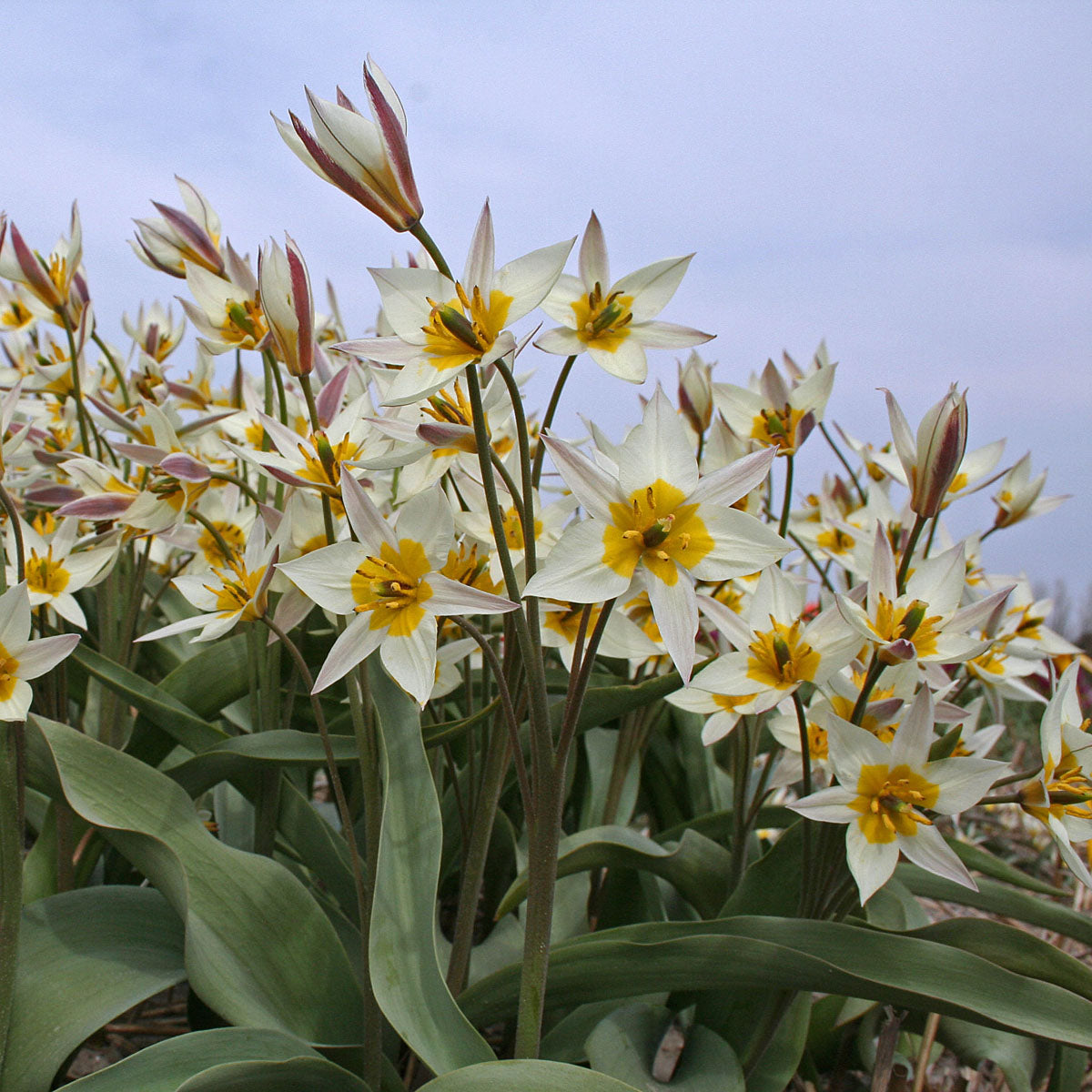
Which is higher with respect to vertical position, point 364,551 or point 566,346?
point 566,346

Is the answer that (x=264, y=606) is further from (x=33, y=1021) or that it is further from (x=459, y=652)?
(x=33, y=1021)

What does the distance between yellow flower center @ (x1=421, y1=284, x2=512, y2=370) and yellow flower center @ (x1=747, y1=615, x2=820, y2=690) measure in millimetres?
499

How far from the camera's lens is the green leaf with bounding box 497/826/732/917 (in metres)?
1.27

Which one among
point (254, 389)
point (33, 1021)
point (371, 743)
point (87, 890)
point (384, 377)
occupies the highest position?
point (254, 389)

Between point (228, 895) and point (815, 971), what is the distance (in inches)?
28.5

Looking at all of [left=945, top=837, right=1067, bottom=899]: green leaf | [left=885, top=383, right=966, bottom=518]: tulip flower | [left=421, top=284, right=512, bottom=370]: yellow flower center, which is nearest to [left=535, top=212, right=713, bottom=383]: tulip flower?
[left=421, top=284, right=512, bottom=370]: yellow flower center

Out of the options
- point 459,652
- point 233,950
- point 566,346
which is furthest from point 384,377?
point 233,950

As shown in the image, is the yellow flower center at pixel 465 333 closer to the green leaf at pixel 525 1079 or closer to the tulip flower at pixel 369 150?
the tulip flower at pixel 369 150

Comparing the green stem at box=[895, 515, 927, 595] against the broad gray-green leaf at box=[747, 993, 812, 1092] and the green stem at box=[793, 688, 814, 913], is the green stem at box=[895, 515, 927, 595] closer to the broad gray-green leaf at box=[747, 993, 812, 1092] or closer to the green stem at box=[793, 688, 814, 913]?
the green stem at box=[793, 688, 814, 913]

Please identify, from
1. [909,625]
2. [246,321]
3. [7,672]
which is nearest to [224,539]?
[246,321]

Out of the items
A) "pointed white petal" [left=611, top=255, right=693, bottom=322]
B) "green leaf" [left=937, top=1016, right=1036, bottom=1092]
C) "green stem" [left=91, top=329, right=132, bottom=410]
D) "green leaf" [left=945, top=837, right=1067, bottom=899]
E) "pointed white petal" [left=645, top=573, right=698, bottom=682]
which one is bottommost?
"green leaf" [left=937, top=1016, right=1036, bottom=1092]

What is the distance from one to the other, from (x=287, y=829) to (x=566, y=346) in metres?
0.95

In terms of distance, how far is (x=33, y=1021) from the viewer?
112cm

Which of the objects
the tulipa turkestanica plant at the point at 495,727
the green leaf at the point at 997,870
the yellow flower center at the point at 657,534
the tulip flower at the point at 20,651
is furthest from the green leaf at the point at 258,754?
the green leaf at the point at 997,870
